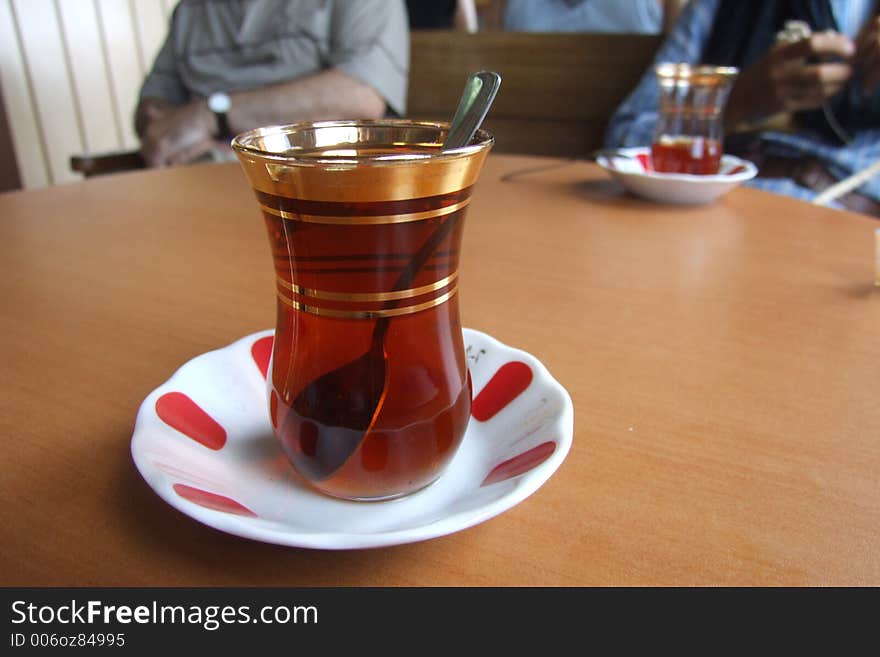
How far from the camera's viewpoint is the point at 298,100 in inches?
51.3

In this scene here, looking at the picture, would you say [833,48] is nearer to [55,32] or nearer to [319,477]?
[319,477]

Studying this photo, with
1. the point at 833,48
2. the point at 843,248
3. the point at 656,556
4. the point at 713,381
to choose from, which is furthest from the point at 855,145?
the point at 656,556

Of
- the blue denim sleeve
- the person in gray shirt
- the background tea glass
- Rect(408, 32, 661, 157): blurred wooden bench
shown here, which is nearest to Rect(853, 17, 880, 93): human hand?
the blue denim sleeve

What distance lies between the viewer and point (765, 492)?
0.88ft

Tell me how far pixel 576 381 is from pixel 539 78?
1.34 meters

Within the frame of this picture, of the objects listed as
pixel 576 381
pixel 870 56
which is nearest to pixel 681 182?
pixel 576 381

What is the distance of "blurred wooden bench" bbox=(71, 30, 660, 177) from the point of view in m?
1.48

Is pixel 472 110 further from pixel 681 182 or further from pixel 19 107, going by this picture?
pixel 19 107

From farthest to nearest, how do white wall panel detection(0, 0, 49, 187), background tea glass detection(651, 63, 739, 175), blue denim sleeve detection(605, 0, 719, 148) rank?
white wall panel detection(0, 0, 49, 187)
blue denim sleeve detection(605, 0, 719, 148)
background tea glass detection(651, 63, 739, 175)

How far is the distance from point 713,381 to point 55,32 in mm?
2074

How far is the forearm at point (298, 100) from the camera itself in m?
1.29

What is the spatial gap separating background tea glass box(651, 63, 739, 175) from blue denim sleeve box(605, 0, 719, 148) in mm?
467

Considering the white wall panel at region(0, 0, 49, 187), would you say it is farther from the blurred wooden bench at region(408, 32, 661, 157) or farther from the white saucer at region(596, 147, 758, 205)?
the white saucer at region(596, 147, 758, 205)

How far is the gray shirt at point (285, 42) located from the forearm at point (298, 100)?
1.2 inches
